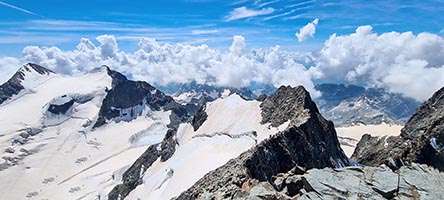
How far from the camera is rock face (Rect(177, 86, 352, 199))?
76.2m

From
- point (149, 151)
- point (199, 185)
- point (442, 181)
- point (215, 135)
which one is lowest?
point (149, 151)

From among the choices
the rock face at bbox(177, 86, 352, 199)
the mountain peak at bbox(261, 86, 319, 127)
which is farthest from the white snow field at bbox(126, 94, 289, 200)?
the rock face at bbox(177, 86, 352, 199)

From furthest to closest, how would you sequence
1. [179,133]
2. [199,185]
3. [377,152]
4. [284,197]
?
[179,133] → [377,152] → [199,185] → [284,197]

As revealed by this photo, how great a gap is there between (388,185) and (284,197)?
10.1m

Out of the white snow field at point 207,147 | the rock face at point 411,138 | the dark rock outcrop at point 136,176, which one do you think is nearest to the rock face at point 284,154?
the white snow field at point 207,147

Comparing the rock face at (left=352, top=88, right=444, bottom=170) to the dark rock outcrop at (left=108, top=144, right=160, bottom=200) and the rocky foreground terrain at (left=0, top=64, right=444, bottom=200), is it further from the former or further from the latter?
the dark rock outcrop at (left=108, top=144, right=160, bottom=200)

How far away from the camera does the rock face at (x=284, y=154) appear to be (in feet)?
250

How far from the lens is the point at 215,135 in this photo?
139875mm

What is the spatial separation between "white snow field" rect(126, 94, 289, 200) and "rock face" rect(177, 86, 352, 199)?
24.6 feet

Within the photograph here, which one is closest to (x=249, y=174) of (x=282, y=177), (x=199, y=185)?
(x=199, y=185)

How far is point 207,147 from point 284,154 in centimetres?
4263

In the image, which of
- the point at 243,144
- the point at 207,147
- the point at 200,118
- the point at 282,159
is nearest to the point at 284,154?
the point at 282,159

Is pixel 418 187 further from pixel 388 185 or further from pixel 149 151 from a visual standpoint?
pixel 149 151

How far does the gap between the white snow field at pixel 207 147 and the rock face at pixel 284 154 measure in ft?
24.6
